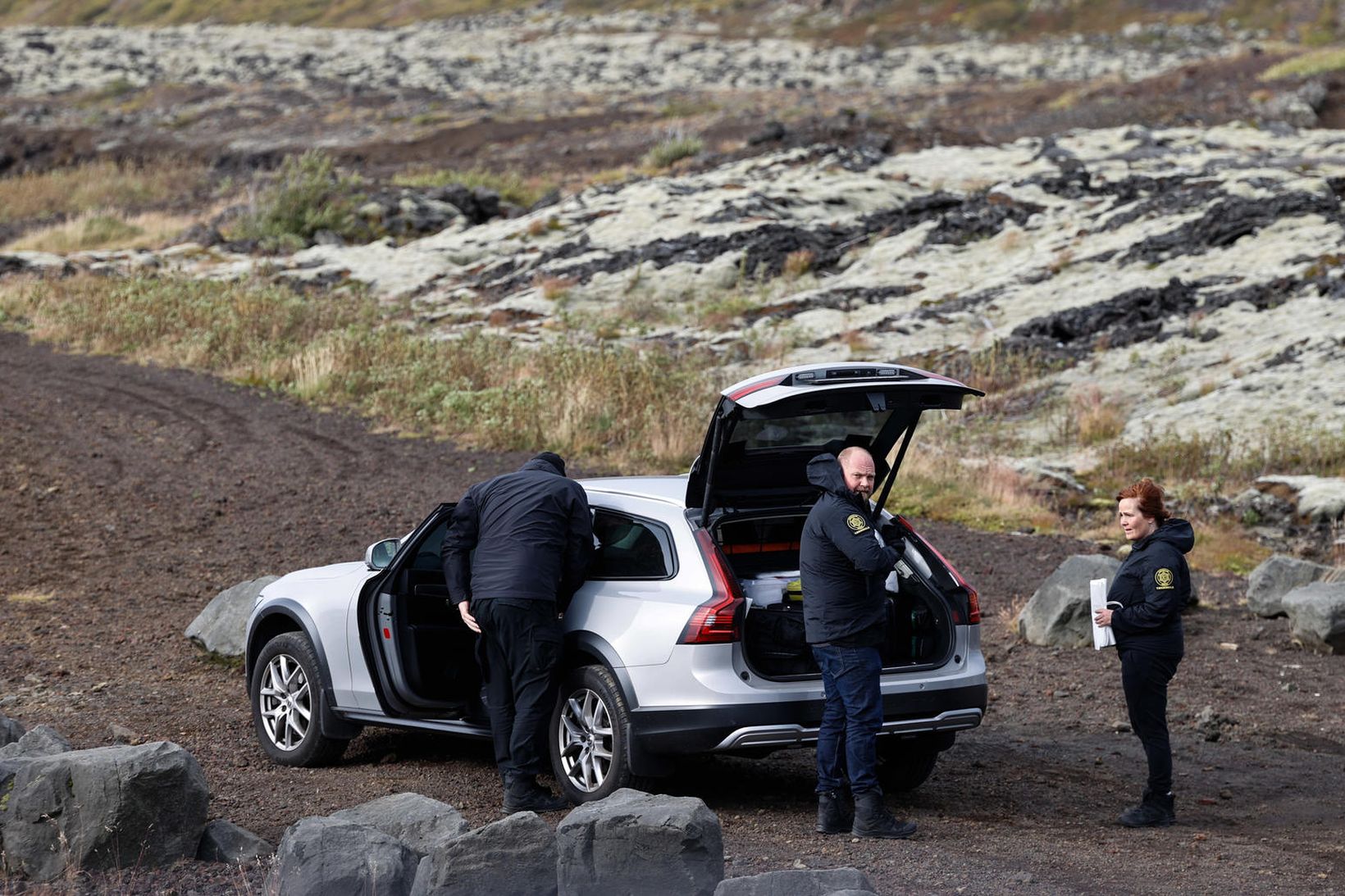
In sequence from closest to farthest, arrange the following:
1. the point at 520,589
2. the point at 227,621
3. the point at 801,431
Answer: the point at 520,589
the point at 801,431
the point at 227,621

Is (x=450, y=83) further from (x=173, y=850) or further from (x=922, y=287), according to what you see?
(x=173, y=850)

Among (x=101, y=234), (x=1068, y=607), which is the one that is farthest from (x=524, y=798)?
(x=101, y=234)

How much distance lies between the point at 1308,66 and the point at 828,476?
→ 47930 millimetres

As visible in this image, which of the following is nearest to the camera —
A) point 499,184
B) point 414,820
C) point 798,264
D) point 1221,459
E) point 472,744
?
point 414,820

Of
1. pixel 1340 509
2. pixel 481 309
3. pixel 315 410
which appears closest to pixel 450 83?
pixel 481 309

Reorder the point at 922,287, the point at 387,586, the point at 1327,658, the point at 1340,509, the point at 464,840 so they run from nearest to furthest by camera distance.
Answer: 1. the point at 464,840
2. the point at 387,586
3. the point at 1327,658
4. the point at 1340,509
5. the point at 922,287

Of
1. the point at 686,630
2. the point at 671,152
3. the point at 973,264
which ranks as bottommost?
the point at 686,630

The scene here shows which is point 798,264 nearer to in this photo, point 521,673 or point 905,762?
point 905,762

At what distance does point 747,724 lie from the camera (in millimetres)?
6352

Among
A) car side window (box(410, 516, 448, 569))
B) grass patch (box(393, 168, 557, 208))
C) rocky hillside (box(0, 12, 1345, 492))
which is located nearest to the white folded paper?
car side window (box(410, 516, 448, 569))

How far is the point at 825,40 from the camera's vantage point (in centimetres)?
9644

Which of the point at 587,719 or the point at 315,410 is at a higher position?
the point at 315,410

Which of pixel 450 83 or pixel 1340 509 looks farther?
pixel 450 83

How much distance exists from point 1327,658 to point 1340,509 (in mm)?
3991
